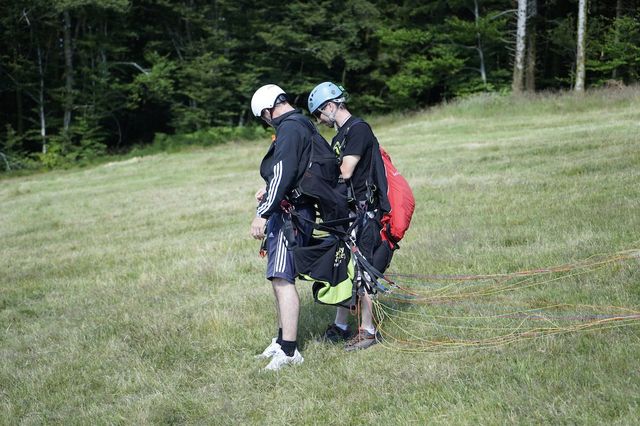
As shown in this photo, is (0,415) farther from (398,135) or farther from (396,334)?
(398,135)

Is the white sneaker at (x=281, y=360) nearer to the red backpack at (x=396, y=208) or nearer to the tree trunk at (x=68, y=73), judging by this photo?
the red backpack at (x=396, y=208)

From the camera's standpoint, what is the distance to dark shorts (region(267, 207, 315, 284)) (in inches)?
218

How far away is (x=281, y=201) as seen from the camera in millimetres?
5426

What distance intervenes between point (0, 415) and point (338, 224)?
3057mm

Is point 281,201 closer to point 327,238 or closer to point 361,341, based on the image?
A: point 327,238

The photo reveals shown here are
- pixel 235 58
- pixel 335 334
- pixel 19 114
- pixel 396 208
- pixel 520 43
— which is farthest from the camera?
pixel 235 58

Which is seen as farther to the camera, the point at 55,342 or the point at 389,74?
the point at 389,74

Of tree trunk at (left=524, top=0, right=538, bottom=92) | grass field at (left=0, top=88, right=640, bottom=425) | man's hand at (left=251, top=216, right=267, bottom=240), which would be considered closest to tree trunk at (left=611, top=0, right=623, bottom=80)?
tree trunk at (left=524, top=0, right=538, bottom=92)

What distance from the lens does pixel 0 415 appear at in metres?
5.26

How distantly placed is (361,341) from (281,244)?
112 cm

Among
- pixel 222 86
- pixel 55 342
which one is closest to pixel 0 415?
pixel 55 342

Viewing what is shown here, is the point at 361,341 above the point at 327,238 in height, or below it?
below

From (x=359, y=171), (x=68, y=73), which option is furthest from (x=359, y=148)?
(x=68, y=73)

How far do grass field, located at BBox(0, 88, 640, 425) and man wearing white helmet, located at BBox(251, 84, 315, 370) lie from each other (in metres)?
0.39
